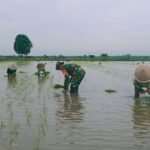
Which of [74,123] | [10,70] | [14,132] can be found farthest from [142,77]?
[10,70]

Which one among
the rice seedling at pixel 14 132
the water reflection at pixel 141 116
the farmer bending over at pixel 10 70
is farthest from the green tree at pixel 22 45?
the rice seedling at pixel 14 132

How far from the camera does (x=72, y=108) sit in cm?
1157

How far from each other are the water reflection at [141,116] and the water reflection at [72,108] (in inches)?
52.0

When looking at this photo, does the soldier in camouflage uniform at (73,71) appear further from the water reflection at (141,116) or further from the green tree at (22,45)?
the green tree at (22,45)

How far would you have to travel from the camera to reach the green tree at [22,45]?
95750 mm

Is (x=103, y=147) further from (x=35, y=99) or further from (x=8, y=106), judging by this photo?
(x=35, y=99)

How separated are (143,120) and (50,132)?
2.62 meters

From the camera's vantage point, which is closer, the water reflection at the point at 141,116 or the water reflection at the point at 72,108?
the water reflection at the point at 141,116

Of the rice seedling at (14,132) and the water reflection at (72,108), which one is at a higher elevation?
the rice seedling at (14,132)

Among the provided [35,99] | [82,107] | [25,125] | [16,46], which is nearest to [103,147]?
[25,125]

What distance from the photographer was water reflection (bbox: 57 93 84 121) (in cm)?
1005

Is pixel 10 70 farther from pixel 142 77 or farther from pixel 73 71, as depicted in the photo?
pixel 142 77

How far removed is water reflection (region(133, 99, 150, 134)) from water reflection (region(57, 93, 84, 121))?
1.32m

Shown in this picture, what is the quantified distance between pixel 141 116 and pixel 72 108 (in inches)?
83.3
